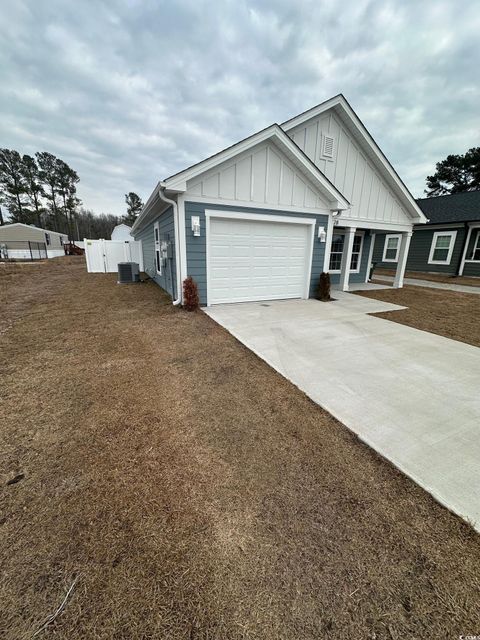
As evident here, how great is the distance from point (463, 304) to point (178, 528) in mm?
9937

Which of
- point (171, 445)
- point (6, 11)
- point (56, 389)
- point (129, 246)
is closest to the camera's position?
point (171, 445)

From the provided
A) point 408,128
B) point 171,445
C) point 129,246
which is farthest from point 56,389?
point 408,128

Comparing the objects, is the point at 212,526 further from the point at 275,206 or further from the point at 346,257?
the point at 346,257

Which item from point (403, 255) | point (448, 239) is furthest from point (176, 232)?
point (448, 239)

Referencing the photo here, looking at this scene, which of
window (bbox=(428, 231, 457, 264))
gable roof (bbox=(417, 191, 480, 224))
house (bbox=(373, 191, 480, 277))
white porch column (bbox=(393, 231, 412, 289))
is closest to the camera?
white porch column (bbox=(393, 231, 412, 289))

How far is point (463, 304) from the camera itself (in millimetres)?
8180

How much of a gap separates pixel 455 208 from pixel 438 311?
11059mm

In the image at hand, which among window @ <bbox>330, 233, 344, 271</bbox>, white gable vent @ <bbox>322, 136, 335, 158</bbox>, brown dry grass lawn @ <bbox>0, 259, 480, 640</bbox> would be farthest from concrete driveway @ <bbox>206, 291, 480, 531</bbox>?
white gable vent @ <bbox>322, 136, 335, 158</bbox>

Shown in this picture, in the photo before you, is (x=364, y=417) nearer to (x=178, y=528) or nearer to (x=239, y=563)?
(x=239, y=563)

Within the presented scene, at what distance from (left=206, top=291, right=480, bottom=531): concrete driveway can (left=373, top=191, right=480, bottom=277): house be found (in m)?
11.7

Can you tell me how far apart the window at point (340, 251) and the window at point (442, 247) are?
21.7ft

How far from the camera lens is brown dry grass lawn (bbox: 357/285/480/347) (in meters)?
5.68

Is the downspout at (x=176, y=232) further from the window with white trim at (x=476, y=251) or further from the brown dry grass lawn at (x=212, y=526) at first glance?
the window with white trim at (x=476, y=251)

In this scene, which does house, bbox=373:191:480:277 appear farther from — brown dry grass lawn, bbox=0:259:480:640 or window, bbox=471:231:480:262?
brown dry grass lawn, bbox=0:259:480:640
